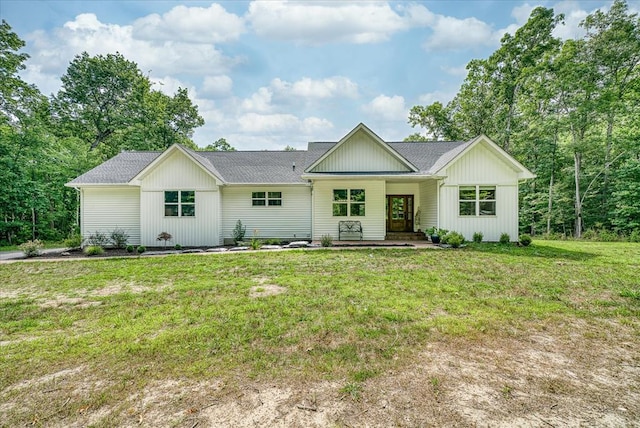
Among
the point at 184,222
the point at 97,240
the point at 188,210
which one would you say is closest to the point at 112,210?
the point at 97,240

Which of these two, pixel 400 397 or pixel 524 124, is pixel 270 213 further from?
pixel 524 124

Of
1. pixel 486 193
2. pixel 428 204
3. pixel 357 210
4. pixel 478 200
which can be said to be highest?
pixel 486 193

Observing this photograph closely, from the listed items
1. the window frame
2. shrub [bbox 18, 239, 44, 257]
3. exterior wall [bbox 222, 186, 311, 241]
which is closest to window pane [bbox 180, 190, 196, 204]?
the window frame

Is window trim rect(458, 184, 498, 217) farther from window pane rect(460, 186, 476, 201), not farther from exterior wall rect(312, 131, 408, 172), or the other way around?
exterior wall rect(312, 131, 408, 172)

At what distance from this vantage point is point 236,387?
2910mm

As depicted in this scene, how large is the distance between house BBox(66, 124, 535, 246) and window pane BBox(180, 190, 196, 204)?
46 mm

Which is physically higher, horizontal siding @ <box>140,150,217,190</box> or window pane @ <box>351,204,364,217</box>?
horizontal siding @ <box>140,150,217,190</box>

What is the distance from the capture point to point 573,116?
62.1 feet

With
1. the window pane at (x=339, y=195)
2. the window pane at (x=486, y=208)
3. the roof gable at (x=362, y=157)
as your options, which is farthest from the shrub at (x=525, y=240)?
the window pane at (x=339, y=195)

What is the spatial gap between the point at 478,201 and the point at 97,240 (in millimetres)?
18177

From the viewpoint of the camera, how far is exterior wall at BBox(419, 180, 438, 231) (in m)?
14.1

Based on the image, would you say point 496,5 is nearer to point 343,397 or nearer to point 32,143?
point 343,397

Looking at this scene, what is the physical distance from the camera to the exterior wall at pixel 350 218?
14328 millimetres

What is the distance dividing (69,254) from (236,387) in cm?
1355
